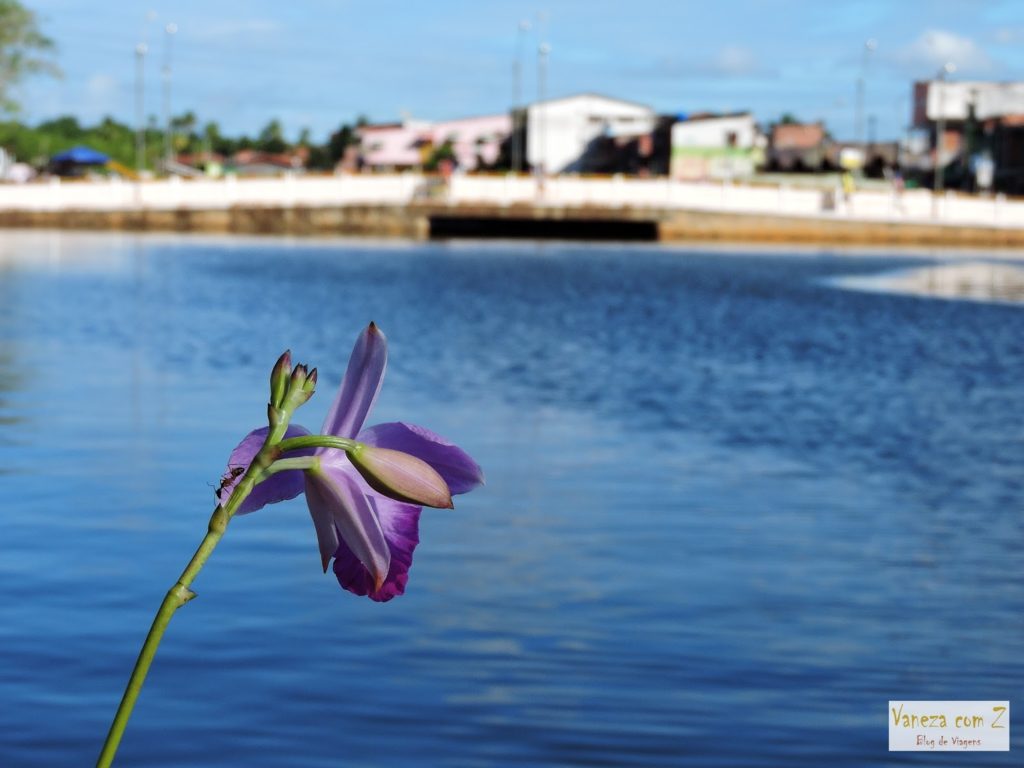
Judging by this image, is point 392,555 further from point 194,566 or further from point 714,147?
point 714,147

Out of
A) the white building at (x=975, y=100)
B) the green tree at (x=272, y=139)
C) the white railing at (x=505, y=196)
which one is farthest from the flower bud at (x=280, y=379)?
the green tree at (x=272, y=139)

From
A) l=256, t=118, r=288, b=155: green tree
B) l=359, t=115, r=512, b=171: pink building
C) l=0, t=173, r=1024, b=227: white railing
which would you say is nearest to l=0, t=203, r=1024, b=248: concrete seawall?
l=0, t=173, r=1024, b=227: white railing

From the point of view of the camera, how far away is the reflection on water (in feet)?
100

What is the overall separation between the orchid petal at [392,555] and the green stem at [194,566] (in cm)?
6

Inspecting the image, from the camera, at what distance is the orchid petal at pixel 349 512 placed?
35.6 inches

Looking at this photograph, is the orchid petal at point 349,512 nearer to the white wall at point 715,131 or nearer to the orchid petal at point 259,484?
the orchid petal at point 259,484

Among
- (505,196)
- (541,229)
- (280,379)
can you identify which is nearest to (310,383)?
(280,379)

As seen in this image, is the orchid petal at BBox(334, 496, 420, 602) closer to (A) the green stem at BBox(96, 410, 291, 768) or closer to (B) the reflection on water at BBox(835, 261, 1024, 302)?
(A) the green stem at BBox(96, 410, 291, 768)

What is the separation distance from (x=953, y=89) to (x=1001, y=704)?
8822 centimetres

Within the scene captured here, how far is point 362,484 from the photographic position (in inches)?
36.5

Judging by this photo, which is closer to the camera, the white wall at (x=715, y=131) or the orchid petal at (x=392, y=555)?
the orchid petal at (x=392, y=555)

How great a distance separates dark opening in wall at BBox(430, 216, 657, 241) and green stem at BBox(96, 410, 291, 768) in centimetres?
5835

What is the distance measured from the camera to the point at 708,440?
399 inches

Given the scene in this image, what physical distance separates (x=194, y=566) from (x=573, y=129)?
91941 millimetres
